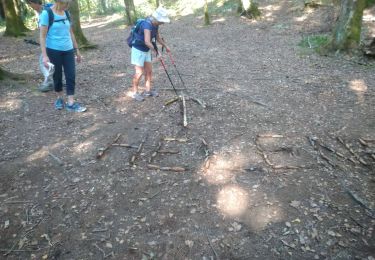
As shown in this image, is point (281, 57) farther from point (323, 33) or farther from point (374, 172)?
point (374, 172)

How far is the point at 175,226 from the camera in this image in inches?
146

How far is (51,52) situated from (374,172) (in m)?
5.66

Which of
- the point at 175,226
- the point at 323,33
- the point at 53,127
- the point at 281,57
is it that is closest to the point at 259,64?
the point at 281,57

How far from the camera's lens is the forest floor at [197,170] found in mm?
3514

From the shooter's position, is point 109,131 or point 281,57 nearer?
point 109,131

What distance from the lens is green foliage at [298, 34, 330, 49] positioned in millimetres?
10855

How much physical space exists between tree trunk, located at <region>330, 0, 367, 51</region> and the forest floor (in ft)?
3.87

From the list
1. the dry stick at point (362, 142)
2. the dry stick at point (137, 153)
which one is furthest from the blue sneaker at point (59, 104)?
the dry stick at point (362, 142)

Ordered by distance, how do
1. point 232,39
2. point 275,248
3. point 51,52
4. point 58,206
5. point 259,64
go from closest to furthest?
point 275,248 → point 58,206 → point 51,52 → point 259,64 → point 232,39

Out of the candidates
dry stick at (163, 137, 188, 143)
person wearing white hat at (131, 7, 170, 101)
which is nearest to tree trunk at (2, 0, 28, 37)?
person wearing white hat at (131, 7, 170, 101)

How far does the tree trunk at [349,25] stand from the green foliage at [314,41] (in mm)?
868

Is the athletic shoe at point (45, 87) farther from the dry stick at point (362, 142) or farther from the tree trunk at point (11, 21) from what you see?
the tree trunk at point (11, 21)

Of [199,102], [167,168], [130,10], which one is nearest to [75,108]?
[199,102]

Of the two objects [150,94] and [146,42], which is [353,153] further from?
[150,94]
